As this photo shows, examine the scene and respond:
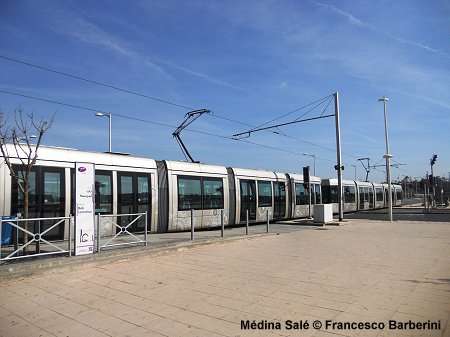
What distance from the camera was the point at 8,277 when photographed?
24.8ft

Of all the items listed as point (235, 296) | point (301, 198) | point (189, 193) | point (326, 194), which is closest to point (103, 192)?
point (189, 193)

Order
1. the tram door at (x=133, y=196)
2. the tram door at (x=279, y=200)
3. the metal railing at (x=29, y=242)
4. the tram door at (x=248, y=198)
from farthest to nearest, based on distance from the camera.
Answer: the tram door at (x=279, y=200), the tram door at (x=248, y=198), the tram door at (x=133, y=196), the metal railing at (x=29, y=242)

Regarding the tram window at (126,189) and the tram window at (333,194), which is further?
the tram window at (333,194)

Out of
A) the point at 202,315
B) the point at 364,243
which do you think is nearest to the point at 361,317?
the point at 202,315

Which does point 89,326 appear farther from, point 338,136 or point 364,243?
point 338,136

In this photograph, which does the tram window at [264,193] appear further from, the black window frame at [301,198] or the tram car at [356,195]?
the tram car at [356,195]

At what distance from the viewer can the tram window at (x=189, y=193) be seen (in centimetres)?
1602

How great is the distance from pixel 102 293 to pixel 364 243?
9.51 meters

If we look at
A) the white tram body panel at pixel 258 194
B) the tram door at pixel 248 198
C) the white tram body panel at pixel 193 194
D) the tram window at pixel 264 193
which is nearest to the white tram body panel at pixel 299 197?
the white tram body panel at pixel 258 194

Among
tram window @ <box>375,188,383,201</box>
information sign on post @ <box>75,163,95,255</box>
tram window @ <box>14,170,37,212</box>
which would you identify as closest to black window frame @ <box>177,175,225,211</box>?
tram window @ <box>14,170,37,212</box>

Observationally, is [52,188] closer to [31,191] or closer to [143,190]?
[31,191]

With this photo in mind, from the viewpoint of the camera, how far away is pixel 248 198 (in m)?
20.4

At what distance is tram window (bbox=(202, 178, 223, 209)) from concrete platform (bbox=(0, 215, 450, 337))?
6.49 meters

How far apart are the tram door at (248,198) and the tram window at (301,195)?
5.52 metres
